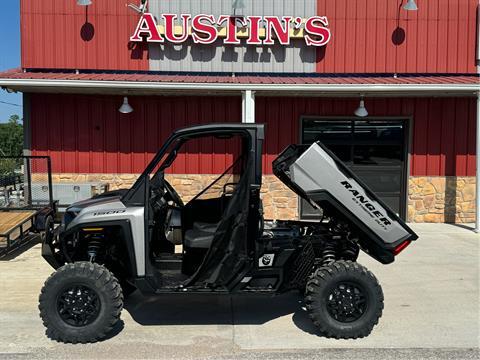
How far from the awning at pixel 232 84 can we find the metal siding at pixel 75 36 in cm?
41

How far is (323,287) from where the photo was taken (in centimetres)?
415

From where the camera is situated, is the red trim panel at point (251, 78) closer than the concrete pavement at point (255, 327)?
No

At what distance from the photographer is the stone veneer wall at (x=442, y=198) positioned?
10586 mm

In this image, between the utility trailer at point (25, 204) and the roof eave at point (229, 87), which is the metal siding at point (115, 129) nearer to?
the utility trailer at point (25, 204)

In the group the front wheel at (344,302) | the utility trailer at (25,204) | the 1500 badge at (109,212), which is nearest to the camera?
the 1500 badge at (109,212)

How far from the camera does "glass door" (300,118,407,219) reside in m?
10.7

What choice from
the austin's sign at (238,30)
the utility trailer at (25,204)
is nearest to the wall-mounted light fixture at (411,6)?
the austin's sign at (238,30)

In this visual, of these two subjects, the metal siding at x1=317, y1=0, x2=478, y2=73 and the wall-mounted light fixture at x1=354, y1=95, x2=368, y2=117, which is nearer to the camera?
the wall-mounted light fixture at x1=354, y1=95, x2=368, y2=117

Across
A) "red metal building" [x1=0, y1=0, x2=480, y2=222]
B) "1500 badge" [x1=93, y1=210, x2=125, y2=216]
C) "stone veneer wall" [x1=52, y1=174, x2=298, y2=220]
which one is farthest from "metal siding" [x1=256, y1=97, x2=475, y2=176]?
"1500 badge" [x1=93, y1=210, x2=125, y2=216]

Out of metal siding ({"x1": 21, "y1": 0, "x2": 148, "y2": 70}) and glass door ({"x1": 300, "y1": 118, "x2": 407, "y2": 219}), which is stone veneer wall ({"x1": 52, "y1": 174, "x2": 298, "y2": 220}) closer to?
glass door ({"x1": 300, "y1": 118, "x2": 407, "y2": 219})

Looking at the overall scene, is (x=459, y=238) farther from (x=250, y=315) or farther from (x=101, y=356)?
(x=101, y=356)

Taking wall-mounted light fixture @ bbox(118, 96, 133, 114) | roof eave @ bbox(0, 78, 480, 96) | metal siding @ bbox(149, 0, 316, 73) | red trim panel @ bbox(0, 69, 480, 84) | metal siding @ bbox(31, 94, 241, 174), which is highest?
metal siding @ bbox(149, 0, 316, 73)

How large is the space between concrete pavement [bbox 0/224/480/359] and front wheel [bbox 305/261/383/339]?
0.12m

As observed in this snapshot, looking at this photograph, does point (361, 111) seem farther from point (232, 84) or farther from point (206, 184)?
point (206, 184)
